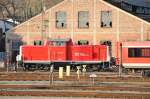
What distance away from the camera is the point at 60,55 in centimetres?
5225

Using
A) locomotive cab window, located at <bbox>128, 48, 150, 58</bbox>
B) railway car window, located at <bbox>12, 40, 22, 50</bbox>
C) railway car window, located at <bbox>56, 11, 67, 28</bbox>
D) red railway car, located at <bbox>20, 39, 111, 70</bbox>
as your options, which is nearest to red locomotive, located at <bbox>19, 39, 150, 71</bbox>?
red railway car, located at <bbox>20, 39, 111, 70</bbox>

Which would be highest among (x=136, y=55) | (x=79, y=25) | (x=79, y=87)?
(x=79, y=25)

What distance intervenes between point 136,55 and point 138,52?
32 cm

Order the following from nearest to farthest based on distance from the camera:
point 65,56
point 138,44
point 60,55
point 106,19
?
point 138,44 → point 65,56 → point 60,55 → point 106,19

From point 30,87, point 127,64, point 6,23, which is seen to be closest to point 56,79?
point 30,87

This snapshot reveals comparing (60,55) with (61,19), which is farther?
(61,19)

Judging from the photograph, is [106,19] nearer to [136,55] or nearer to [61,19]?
[61,19]

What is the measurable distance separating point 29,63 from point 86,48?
5655mm

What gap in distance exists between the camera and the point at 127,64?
49.4 m

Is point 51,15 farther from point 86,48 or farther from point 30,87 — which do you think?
point 30,87

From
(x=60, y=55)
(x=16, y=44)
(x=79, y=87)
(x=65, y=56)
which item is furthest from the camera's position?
(x=16, y=44)

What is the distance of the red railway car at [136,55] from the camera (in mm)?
49062

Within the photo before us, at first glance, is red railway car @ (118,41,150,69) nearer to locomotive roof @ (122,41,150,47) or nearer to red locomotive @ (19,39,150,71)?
locomotive roof @ (122,41,150,47)

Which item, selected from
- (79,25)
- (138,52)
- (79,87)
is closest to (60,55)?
(138,52)
